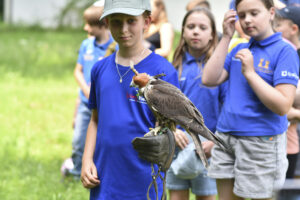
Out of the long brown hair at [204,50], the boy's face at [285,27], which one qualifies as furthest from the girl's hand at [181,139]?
the boy's face at [285,27]

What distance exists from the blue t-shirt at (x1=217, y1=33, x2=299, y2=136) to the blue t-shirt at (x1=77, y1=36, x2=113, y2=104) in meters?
2.00

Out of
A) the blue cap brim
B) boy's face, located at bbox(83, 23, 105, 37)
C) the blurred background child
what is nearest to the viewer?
the blue cap brim

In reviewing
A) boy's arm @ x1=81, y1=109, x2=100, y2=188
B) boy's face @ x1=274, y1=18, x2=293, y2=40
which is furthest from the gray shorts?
boy's face @ x1=274, y1=18, x2=293, y2=40

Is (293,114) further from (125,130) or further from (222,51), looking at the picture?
(125,130)

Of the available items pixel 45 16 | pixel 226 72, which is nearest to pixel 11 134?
pixel 226 72

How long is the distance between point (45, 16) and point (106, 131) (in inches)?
776

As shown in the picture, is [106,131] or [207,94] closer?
[106,131]

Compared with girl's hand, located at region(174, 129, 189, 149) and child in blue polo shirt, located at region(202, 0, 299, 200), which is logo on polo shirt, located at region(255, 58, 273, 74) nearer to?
child in blue polo shirt, located at region(202, 0, 299, 200)

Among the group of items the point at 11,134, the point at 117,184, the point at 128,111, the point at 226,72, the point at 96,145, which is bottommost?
the point at 11,134

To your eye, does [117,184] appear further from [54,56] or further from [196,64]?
[54,56]

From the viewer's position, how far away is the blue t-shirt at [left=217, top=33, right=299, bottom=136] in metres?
2.78

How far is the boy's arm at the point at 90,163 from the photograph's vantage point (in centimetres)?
252

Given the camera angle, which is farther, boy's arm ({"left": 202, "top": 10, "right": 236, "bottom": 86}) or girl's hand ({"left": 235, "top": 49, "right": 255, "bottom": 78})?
boy's arm ({"left": 202, "top": 10, "right": 236, "bottom": 86})

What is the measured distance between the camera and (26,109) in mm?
8156
